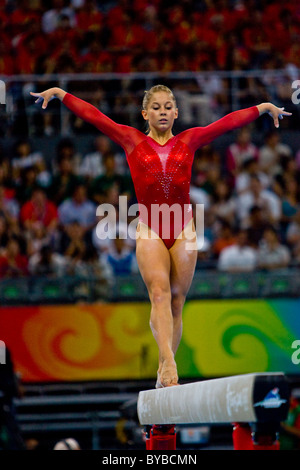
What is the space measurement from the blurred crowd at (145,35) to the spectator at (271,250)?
11.4 feet

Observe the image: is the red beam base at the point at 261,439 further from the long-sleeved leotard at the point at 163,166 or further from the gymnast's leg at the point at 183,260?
the long-sleeved leotard at the point at 163,166

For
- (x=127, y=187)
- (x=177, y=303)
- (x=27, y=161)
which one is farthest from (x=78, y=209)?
(x=177, y=303)

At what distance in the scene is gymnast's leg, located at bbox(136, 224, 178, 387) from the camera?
448 cm

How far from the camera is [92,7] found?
40.8ft

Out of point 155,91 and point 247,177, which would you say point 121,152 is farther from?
point 155,91

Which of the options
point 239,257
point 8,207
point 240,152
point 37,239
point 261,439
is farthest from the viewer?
point 240,152

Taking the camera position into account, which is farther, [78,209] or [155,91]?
[78,209]

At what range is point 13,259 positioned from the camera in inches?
356

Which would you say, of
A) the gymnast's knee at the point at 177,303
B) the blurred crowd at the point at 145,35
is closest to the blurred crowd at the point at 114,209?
the blurred crowd at the point at 145,35

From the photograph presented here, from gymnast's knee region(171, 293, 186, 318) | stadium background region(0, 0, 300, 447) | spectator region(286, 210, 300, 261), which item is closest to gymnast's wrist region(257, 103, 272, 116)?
gymnast's knee region(171, 293, 186, 318)

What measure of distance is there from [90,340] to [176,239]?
3926mm

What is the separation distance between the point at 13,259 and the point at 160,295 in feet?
15.4

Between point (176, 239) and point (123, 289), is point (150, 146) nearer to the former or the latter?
point (176, 239)
